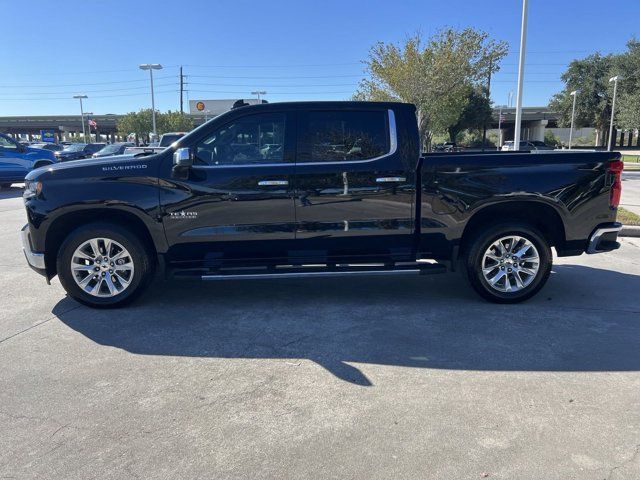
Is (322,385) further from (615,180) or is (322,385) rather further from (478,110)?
(478,110)

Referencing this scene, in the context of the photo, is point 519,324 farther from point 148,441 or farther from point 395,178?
point 148,441

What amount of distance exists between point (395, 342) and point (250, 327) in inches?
53.4

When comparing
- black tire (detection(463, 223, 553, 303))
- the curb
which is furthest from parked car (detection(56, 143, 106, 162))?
black tire (detection(463, 223, 553, 303))

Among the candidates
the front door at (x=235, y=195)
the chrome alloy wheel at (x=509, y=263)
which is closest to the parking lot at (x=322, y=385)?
the chrome alloy wheel at (x=509, y=263)

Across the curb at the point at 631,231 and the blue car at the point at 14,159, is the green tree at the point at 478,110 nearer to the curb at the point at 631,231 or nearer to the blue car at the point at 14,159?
the blue car at the point at 14,159

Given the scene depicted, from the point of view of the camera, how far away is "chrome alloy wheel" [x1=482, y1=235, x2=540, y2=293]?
5195 millimetres

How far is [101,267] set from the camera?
505 centimetres

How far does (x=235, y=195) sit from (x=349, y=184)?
3.73 feet

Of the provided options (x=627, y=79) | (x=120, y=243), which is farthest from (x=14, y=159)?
(x=627, y=79)

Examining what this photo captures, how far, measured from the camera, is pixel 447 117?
107 ft

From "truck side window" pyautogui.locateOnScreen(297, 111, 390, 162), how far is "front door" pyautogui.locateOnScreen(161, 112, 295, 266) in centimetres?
20

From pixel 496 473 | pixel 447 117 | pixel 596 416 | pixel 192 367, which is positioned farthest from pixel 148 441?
pixel 447 117

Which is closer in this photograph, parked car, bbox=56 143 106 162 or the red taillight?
the red taillight

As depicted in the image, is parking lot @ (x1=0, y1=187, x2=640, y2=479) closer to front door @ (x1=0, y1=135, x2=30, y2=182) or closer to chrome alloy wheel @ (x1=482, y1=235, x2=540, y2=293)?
chrome alloy wheel @ (x1=482, y1=235, x2=540, y2=293)
